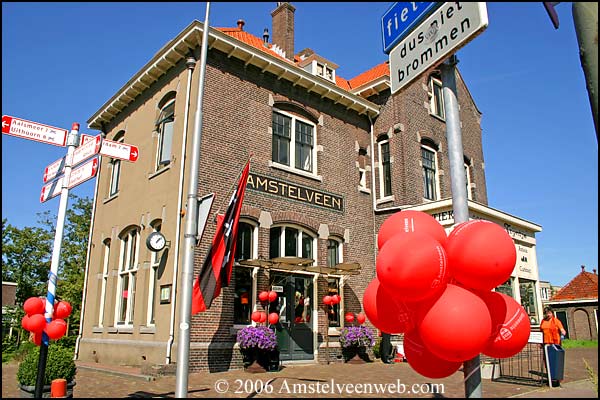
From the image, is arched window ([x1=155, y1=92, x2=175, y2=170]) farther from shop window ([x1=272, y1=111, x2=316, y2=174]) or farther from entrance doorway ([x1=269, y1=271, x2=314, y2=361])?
entrance doorway ([x1=269, y1=271, x2=314, y2=361])

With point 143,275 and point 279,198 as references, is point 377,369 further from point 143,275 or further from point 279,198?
point 143,275

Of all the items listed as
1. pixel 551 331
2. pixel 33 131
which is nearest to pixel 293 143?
pixel 551 331

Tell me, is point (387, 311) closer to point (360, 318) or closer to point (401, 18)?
point (401, 18)

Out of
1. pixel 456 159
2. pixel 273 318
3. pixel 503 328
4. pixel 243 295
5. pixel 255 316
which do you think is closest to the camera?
pixel 456 159

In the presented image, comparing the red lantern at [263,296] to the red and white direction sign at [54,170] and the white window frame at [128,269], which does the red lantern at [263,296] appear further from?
the red and white direction sign at [54,170]

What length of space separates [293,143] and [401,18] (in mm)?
12440

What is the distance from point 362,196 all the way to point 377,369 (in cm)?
724

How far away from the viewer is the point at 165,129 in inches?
620

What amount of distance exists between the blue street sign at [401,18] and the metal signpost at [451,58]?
3cm

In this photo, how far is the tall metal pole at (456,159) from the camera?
357 centimetres

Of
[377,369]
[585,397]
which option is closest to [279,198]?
[377,369]

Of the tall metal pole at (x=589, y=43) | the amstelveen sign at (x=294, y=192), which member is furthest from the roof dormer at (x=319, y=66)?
the tall metal pole at (x=589, y=43)

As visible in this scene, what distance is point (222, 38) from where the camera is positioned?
47.0 ft

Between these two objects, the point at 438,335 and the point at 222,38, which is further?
the point at 222,38
